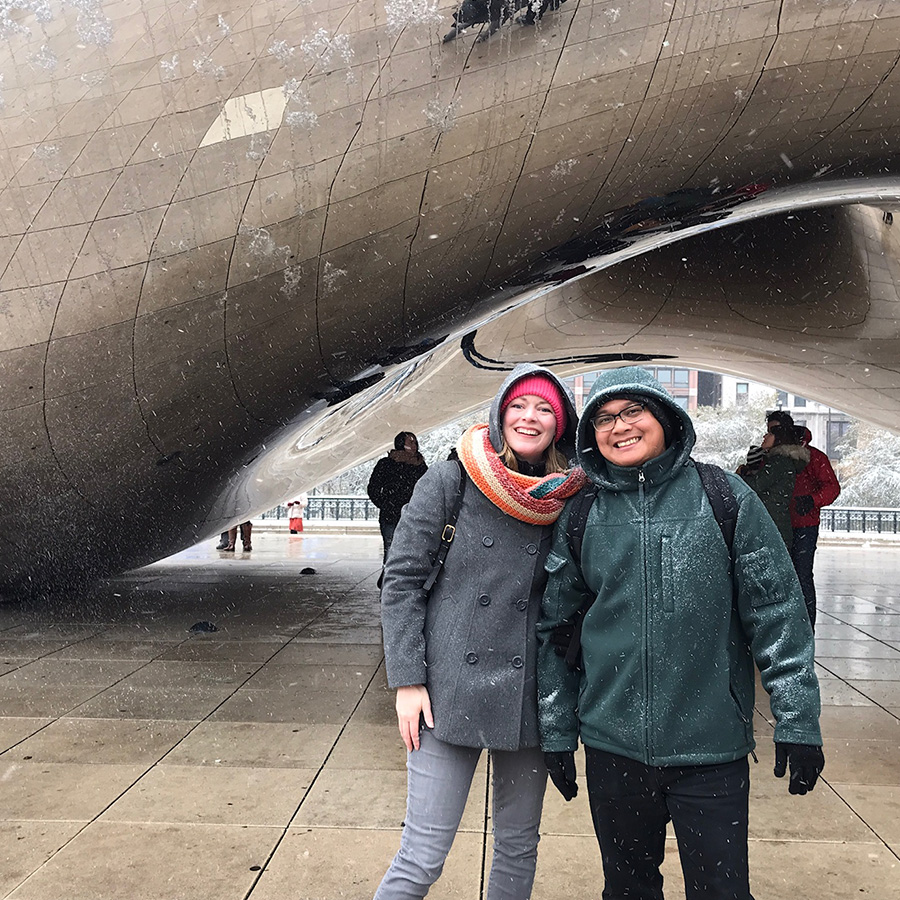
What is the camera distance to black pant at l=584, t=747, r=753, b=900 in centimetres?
205

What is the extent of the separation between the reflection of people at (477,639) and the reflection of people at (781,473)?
4.53 meters

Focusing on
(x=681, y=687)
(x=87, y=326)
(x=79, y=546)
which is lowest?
(x=79, y=546)

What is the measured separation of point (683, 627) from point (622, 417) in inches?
19.7

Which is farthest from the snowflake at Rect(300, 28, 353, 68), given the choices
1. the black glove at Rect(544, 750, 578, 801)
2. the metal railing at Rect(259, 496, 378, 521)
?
the metal railing at Rect(259, 496, 378, 521)

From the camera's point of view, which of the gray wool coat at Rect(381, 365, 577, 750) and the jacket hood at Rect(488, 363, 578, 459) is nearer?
the gray wool coat at Rect(381, 365, 577, 750)

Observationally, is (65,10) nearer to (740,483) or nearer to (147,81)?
(147,81)

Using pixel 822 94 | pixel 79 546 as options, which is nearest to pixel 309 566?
pixel 79 546

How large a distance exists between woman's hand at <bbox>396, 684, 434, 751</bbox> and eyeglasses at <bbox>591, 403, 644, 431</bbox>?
769 millimetres

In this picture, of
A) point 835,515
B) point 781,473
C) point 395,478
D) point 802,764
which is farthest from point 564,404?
point 835,515

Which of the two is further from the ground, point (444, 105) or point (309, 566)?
point (444, 105)

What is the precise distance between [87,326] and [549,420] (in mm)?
4237

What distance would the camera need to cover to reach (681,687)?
2084 mm

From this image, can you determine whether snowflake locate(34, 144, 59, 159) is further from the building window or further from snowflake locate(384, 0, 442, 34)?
the building window

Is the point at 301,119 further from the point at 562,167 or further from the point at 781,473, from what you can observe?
the point at 781,473
